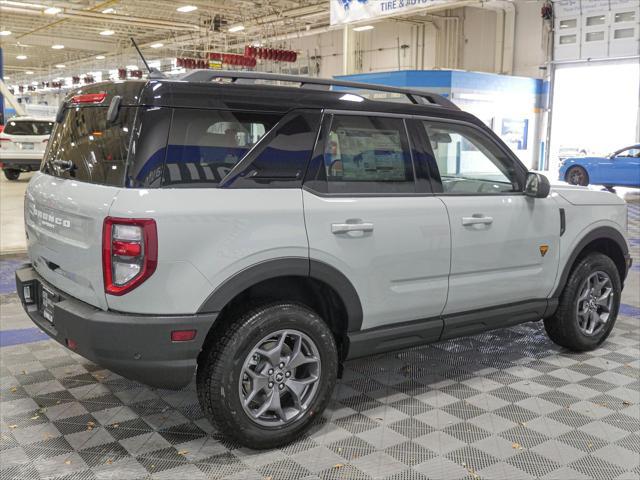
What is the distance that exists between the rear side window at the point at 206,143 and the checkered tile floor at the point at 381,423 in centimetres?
133

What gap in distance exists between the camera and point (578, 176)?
1783 centimetres

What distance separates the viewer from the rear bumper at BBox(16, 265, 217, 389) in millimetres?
2816

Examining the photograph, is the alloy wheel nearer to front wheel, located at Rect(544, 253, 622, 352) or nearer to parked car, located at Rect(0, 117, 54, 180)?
front wheel, located at Rect(544, 253, 622, 352)

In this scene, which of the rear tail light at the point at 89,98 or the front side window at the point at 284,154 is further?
the rear tail light at the point at 89,98

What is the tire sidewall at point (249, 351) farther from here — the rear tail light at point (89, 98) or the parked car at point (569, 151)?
the parked car at point (569, 151)

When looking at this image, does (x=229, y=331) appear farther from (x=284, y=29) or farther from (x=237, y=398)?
(x=284, y=29)

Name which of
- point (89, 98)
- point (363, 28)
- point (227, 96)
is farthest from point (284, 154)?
point (363, 28)

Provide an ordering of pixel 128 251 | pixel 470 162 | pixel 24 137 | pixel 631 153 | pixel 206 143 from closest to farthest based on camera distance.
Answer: pixel 128 251 → pixel 206 143 → pixel 470 162 → pixel 631 153 → pixel 24 137

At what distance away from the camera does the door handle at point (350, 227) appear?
325 cm

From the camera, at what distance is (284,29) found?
2544 centimetres

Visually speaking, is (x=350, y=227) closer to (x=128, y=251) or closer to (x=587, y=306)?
(x=128, y=251)

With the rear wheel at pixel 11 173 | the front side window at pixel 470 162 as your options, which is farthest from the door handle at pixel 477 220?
the rear wheel at pixel 11 173

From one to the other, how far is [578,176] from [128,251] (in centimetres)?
1704

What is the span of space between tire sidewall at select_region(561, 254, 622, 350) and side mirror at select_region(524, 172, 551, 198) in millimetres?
741
